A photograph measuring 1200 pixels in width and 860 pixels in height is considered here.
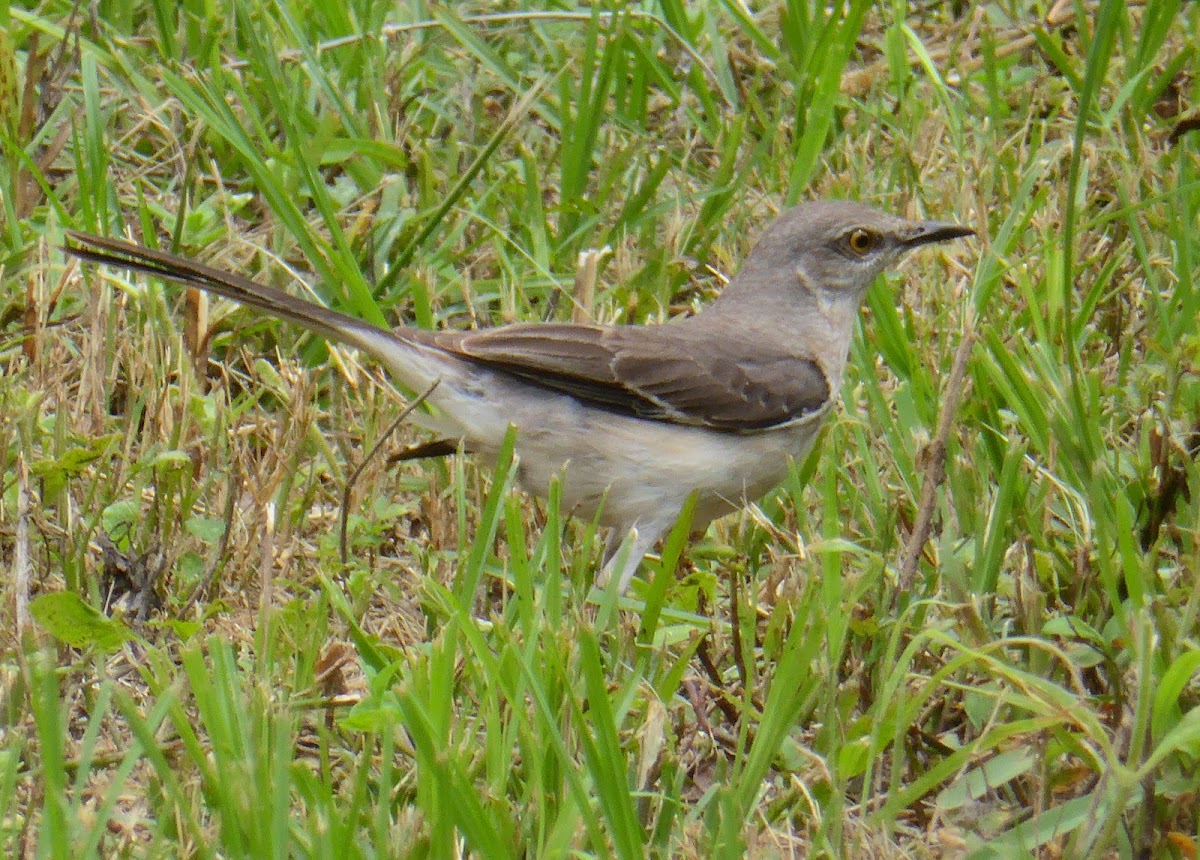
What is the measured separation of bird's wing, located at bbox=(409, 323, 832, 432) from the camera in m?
5.63

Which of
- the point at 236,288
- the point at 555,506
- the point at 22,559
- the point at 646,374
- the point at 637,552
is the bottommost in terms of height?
the point at 637,552

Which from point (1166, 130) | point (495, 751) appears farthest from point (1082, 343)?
point (495, 751)

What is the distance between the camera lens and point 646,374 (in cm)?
575

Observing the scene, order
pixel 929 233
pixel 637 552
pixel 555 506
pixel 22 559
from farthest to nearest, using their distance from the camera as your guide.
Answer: pixel 929 233 → pixel 637 552 → pixel 22 559 → pixel 555 506

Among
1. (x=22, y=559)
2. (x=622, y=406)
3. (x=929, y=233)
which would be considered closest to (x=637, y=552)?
(x=622, y=406)

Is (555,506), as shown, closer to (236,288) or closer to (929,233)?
(236,288)

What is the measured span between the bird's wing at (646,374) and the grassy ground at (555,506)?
0.77ft

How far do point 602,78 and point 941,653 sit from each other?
363 cm

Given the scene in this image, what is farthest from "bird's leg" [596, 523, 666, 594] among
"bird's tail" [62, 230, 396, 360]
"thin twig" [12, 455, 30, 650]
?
"thin twig" [12, 455, 30, 650]

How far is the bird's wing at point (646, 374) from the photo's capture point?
563 centimetres

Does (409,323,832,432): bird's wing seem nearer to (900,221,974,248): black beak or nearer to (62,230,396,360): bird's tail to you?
(62,230,396,360): bird's tail

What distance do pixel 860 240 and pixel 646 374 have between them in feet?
3.48

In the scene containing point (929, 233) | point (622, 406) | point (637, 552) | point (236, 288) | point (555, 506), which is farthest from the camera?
point (929, 233)

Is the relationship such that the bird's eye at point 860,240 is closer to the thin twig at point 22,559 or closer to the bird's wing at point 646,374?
the bird's wing at point 646,374
